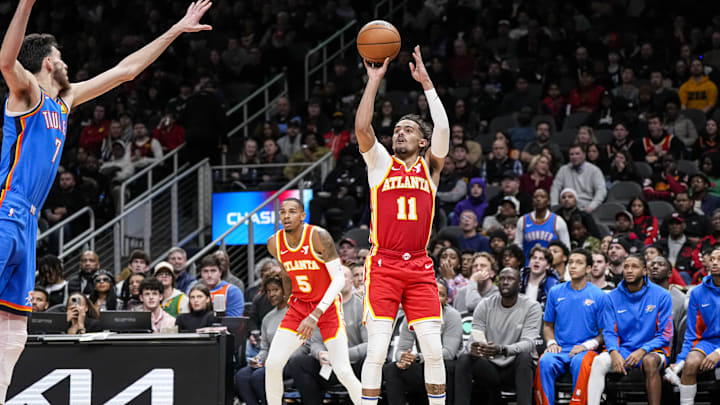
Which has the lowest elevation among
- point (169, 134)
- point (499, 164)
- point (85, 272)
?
point (85, 272)

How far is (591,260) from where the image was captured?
30.9 feet

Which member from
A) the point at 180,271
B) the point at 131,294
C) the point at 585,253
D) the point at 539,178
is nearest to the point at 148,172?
the point at 180,271

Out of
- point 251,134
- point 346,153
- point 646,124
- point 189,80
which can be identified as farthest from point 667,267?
point 189,80

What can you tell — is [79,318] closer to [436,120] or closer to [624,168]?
[436,120]

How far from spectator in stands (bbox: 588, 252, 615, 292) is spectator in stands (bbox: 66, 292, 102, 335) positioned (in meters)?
5.33

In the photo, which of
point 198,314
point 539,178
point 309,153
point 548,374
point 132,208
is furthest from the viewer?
point 309,153

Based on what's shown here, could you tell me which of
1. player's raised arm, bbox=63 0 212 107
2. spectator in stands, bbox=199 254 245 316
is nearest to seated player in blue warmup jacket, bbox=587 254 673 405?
spectator in stands, bbox=199 254 245 316

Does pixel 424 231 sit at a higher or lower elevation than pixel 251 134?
lower

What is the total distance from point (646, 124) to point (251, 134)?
23.7ft

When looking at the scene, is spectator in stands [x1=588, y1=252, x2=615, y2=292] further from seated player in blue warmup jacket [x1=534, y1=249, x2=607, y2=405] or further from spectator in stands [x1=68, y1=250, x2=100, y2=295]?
spectator in stands [x1=68, y1=250, x2=100, y2=295]

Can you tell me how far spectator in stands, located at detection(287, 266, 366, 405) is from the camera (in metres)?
9.04

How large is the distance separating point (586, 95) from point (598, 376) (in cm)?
731

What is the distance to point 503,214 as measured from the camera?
12172 millimetres

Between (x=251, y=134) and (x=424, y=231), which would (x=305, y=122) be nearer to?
(x=251, y=134)
